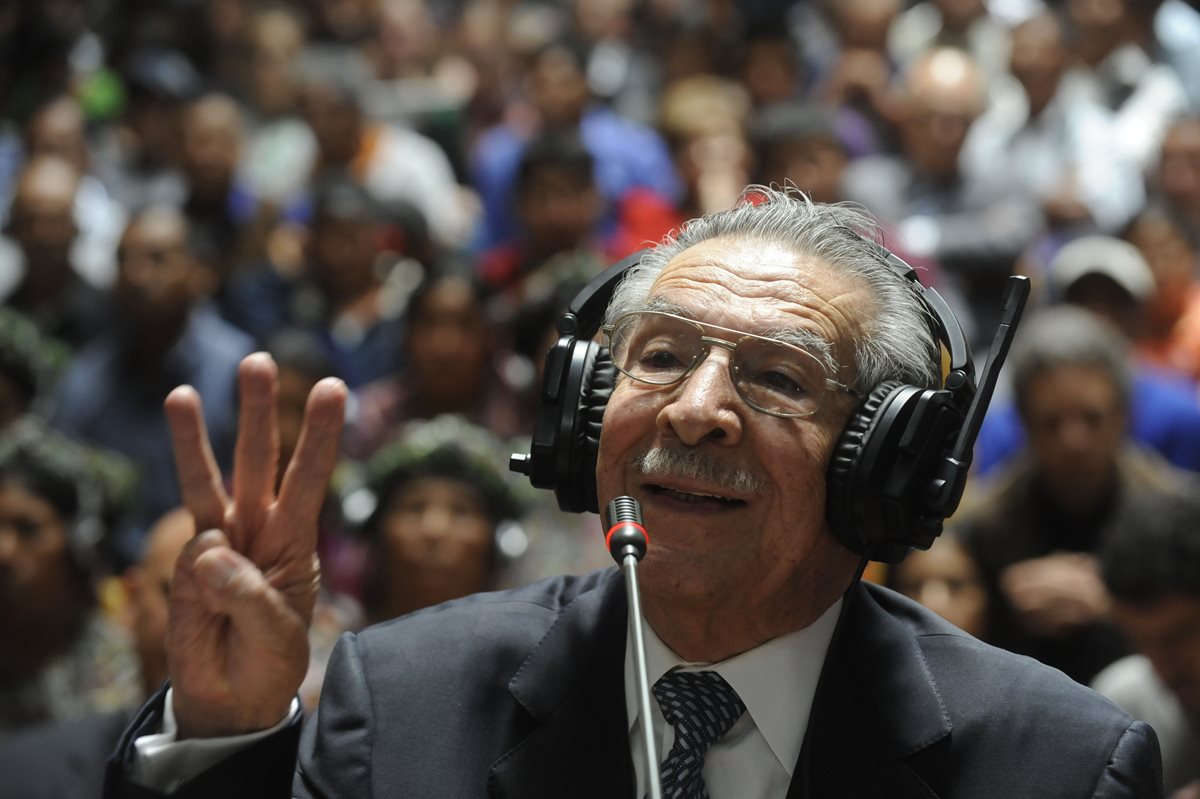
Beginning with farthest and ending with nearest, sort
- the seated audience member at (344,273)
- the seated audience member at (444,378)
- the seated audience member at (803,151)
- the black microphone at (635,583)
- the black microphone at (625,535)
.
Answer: the seated audience member at (803,151), the seated audience member at (344,273), the seated audience member at (444,378), the black microphone at (625,535), the black microphone at (635,583)

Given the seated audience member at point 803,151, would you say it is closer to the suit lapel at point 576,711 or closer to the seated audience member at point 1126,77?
the seated audience member at point 1126,77

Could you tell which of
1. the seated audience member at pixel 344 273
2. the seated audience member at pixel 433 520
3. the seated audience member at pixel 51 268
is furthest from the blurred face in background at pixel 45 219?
the seated audience member at pixel 433 520

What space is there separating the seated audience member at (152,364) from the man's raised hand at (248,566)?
10.5 feet

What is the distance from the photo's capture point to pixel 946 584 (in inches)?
154

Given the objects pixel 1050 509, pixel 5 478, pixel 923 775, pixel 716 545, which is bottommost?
pixel 1050 509

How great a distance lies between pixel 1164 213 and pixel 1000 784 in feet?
14.1

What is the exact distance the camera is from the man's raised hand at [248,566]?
199 centimetres

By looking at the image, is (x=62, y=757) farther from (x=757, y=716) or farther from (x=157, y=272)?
(x=157, y=272)

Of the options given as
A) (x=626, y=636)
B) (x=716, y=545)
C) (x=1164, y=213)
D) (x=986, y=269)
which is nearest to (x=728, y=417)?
(x=716, y=545)

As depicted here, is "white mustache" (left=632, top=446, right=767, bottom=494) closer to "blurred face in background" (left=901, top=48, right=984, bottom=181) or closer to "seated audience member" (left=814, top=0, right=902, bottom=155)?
"blurred face in background" (left=901, top=48, right=984, bottom=181)

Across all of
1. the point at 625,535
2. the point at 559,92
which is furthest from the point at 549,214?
the point at 625,535

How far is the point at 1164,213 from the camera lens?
579cm

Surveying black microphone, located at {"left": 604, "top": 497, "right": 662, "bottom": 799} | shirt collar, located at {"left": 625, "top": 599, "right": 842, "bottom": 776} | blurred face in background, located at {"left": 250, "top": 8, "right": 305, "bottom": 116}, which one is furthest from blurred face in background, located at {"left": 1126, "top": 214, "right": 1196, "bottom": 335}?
blurred face in background, located at {"left": 250, "top": 8, "right": 305, "bottom": 116}

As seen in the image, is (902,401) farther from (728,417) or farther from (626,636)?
(626,636)
